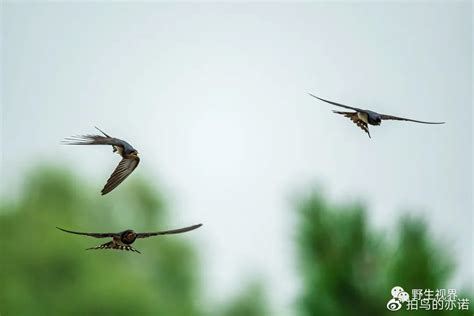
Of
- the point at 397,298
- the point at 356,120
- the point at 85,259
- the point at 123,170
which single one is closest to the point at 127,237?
the point at 123,170

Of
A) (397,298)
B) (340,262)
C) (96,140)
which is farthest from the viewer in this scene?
(340,262)

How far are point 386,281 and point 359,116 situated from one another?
345 centimetres

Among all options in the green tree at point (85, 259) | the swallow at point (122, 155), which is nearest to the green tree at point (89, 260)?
the green tree at point (85, 259)

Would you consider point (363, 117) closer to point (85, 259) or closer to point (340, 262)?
point (340, 262)

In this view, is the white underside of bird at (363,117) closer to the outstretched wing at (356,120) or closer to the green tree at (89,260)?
the outstretched wing at (356,120)

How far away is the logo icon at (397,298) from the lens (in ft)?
34.2

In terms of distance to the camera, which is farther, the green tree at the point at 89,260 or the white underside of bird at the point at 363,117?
the green tree at the point at 89,260

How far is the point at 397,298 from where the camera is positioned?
10570mm

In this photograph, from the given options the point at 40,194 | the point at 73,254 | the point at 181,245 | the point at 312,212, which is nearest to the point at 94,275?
the point at 73,254

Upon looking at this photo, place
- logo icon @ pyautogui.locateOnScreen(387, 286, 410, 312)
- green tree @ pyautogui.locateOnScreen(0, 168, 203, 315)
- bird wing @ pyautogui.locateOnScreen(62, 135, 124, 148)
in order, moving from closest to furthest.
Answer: bird wing @ pyautogui.locateOnScreen(62, 135, 124, 148) → logo icon @ pyautogui.locateOnScreen(387, 286, 410, 312) → green tree @ pyautogui.locateOnScreen(0, 168, 203, 315)

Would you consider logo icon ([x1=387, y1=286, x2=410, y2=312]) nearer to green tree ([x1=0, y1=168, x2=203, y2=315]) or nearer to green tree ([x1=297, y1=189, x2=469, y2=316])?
green tree ([x1=297, y1=189, x2=469, y2=316])

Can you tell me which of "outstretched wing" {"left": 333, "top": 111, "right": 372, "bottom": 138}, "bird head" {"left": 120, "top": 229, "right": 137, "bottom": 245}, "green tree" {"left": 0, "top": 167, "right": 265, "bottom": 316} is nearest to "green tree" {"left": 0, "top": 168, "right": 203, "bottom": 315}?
"green tree" {"left": 0, "top": 167, "right": 265, "bottom": 316}

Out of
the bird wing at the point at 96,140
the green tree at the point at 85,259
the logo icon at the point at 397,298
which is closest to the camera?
the bird wing at the point at 96,140

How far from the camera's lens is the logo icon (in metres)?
10.4
